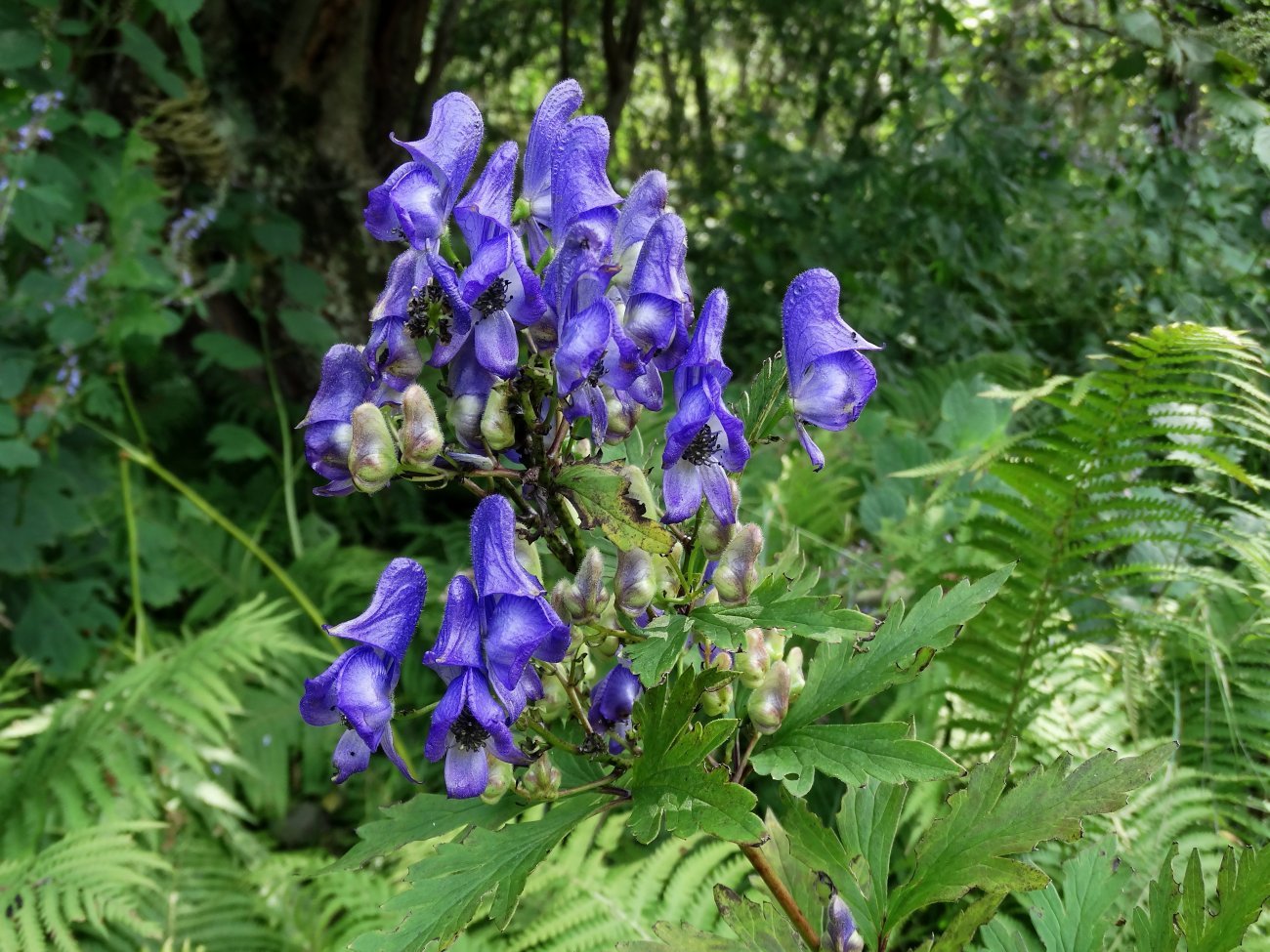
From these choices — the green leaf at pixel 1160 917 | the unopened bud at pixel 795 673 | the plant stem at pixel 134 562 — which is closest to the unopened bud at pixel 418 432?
the unopened bud at pixel 795 673

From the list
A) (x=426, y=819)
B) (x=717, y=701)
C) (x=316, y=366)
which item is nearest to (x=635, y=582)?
(x=717, y=701)

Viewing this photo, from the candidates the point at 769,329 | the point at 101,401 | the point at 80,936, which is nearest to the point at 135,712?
the point at 80,936

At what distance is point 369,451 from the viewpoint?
0.65 meters

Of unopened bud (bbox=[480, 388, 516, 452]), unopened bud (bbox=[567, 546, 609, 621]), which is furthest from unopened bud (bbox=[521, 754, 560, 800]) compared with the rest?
unopened bud (bbox=[480, 388, 516, 452])

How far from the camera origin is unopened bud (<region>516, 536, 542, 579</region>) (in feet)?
2.22

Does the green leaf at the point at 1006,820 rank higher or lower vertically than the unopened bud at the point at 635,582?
lower

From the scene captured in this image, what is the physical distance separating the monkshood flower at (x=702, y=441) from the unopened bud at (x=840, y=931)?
0.34m

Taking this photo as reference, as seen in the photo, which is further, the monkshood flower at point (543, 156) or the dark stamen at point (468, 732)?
the monkshood flower at point (543, 156)

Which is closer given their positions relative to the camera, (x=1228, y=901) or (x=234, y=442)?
(x=1228, y=901)

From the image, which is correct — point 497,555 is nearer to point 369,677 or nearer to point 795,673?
point 369,677

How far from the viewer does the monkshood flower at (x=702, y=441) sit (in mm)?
643

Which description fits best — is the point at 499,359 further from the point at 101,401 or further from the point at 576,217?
the point at 101,401

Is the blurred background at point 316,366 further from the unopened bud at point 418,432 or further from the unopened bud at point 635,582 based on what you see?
the unopened bud at point 418,432

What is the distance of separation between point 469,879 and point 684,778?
165mm
